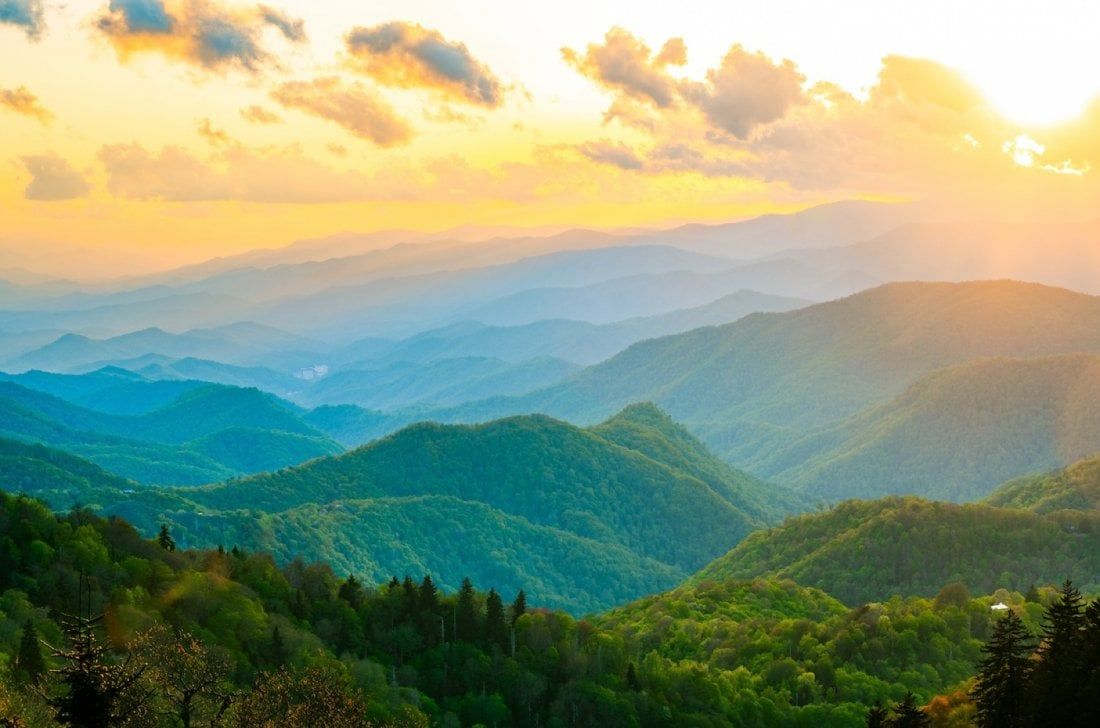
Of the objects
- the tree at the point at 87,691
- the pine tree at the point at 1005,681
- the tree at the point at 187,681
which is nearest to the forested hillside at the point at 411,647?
the tree at the point at 187,681

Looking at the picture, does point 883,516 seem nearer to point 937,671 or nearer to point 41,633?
point 937,671

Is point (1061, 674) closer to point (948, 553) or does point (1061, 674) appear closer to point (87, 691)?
point (87, 691)

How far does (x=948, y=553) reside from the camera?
17425 cm

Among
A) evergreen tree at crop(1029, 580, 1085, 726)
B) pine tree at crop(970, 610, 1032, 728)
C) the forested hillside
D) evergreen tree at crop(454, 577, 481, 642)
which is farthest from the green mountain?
pine tree at crop(970, 610, 1032, 728)

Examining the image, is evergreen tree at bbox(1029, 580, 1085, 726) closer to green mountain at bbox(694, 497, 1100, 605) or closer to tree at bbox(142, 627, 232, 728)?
tree at bbox(142, 627, 232, 728)

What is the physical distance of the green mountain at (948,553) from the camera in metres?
166

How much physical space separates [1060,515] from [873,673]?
81.8 m

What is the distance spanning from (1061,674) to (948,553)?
128286 mm

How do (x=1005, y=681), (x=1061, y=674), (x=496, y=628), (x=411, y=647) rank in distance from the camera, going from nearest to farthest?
(x=1061, y=674)
(x=1005, y=681)
(x=411, y=647)
(x=496, y=628)

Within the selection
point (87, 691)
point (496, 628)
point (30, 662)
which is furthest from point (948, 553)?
point (87, 691)

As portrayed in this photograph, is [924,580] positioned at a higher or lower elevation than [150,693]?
lower

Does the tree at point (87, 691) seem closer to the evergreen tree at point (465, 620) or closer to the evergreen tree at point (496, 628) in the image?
the evergreen tree at point (465, 620)

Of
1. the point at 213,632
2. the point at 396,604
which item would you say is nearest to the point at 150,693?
the point at 213,632

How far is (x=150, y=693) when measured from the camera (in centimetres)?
4634
